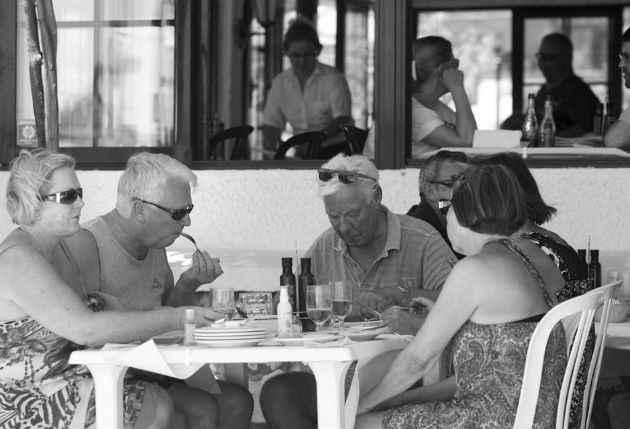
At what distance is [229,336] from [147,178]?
0.98m

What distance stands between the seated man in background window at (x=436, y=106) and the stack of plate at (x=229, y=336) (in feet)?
8.43

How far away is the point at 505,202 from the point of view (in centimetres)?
337

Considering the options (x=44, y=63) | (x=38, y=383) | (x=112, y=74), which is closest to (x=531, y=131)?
(x=112, y=74)

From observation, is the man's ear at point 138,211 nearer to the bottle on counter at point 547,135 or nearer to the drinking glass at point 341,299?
the drinking glass at point 341,299

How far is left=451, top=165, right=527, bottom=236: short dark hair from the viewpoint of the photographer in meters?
3.37

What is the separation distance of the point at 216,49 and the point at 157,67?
3093 mm

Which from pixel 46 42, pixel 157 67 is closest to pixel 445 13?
pixel 157 67

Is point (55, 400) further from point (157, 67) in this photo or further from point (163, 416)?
point (157, 67)

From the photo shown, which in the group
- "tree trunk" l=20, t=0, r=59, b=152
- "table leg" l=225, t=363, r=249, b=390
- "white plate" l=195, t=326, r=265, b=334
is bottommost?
"table leg" l=225, t=363, r=249, b=390

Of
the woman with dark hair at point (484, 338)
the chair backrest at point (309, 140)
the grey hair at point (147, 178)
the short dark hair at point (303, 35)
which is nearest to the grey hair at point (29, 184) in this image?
the grey hair at point (147, 178)

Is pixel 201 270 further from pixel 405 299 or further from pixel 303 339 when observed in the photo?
pixel 303 339

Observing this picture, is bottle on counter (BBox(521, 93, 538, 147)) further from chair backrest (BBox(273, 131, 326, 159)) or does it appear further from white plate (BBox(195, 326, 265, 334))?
white plate (BBox(195, 326, 265, 334))

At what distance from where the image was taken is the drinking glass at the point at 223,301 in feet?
11.9

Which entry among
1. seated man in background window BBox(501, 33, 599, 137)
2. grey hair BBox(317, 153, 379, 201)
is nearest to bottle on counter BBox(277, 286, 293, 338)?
grey hair BBox(317, 153, 379, 201)
